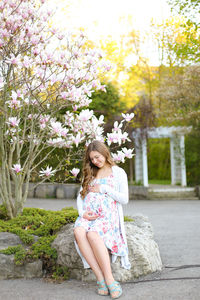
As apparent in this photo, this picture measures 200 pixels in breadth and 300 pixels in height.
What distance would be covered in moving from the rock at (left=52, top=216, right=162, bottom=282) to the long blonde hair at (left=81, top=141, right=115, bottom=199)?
0.56m

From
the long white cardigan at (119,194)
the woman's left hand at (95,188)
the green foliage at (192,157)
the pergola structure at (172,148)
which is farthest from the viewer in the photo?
the green foliage at (192,157)

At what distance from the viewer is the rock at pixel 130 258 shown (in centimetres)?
369

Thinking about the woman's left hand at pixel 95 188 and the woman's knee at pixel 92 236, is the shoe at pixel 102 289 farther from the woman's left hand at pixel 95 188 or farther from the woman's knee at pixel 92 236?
the woman's left hand at pixel 95 188

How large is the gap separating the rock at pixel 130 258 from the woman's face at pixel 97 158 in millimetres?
825

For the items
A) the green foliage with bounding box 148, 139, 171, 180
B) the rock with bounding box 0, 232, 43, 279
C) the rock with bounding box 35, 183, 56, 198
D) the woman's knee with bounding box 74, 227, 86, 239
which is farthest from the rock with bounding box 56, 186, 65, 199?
the woman's knee with bounding box 74, 227, 86, 239

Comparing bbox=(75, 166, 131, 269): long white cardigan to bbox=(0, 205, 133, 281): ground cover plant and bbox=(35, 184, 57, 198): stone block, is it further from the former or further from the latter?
bbox=(35, 184, 57, 198): stone block

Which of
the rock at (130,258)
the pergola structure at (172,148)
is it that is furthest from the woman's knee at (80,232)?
the pergola structure at (172,148)

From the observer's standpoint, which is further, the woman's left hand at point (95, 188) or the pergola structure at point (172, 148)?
the pergola structure at point (172, 148)

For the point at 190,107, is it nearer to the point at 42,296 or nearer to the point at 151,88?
the point at 151,88

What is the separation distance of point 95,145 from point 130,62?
14.7m

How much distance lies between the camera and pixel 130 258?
3738 millimetres

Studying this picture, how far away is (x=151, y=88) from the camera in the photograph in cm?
1836

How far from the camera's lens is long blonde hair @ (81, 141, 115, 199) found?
12.7 feet

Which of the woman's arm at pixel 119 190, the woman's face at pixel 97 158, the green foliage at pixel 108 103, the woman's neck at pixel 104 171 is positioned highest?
the green foliage at pixel 108 103
